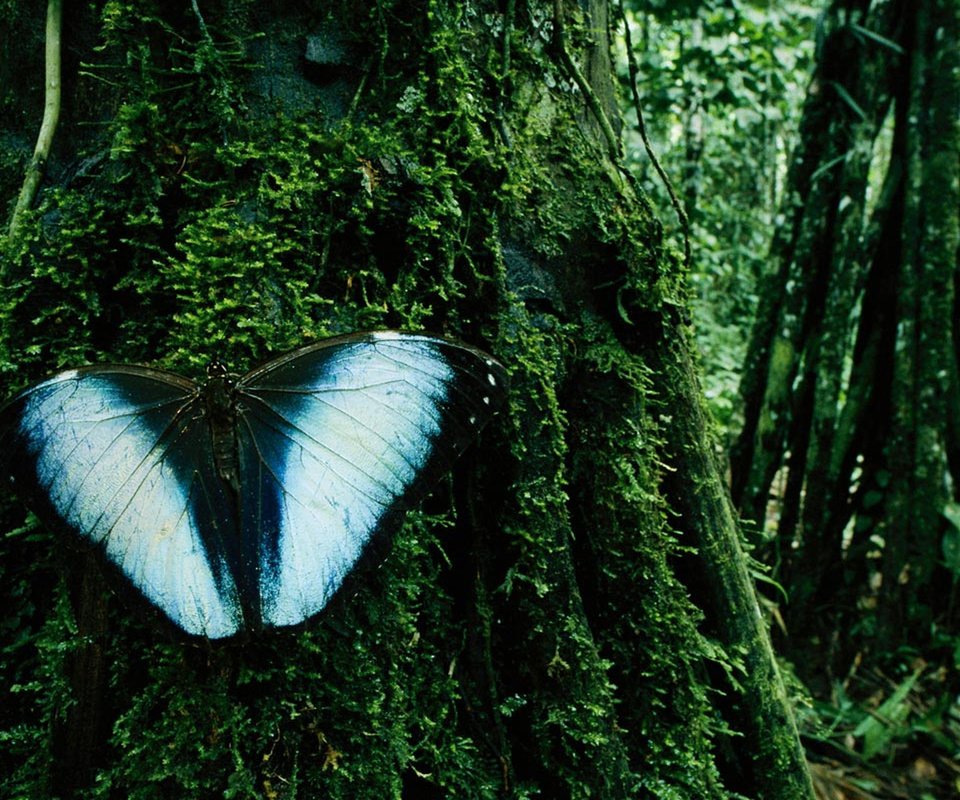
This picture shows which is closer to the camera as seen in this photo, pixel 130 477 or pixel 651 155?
pixel 130 477

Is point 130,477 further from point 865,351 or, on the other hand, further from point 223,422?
point 865,351

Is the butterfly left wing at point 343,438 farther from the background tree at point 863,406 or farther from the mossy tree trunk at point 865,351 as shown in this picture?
the mossy tree trunk at point 865,351

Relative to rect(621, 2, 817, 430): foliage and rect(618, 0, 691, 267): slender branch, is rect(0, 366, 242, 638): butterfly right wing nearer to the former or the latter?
rect(618, 0, 691, 267): slender branch

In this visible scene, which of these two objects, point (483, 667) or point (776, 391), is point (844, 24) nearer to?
point (776, 391)

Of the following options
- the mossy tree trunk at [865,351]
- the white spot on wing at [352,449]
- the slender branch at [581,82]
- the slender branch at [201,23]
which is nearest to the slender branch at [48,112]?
the slender branch at [201,23]

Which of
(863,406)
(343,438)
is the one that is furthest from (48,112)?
(863,406)

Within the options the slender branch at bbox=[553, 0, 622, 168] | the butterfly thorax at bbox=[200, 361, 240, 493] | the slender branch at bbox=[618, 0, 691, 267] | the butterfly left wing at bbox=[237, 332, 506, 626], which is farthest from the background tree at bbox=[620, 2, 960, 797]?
the butterfly thorax at bbox=[200, 361, 240, 493]
